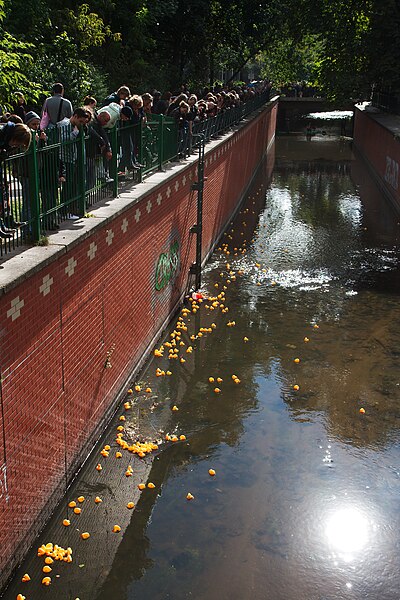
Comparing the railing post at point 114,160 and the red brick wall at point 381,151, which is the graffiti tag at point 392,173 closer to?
the red brick wall at point 381,151

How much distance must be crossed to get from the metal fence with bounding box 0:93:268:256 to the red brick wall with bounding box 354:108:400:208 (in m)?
15.3

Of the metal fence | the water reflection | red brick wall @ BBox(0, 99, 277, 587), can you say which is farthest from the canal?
the metal fence

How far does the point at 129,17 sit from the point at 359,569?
926 inches

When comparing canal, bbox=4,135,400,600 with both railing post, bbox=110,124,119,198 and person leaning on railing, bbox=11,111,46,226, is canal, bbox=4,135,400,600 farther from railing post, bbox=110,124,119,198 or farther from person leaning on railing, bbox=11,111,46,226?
person leaning on railing, bbox=11,111,46,226

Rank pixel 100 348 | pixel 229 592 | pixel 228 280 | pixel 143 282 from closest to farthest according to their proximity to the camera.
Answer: pixel 229 592 → pixel 100 348 → pixel 143 282 → pixel 228 280

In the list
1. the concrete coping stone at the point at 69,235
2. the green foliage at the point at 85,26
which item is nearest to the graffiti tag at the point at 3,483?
the concrete coping stone at the point at 69,235

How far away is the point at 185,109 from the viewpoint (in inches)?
556

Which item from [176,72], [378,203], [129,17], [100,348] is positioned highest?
[129,17]

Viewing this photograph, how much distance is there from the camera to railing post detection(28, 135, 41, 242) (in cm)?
685

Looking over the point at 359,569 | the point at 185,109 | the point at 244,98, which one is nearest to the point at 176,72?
the point at 244,98

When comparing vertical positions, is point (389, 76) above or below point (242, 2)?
below

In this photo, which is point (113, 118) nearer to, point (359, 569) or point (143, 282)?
point (143, 282)

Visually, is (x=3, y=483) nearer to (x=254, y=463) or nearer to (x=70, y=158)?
(x=254, y=463)

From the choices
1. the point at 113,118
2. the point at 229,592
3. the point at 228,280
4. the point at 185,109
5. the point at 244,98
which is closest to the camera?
the point at 229,592
